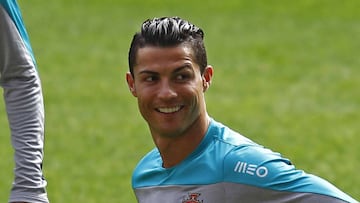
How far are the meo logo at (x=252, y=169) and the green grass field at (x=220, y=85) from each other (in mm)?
7564

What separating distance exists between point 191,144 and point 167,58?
39cm

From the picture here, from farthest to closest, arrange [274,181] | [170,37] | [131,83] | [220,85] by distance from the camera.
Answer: [220,85], [131,83], [170,37], [274,181]

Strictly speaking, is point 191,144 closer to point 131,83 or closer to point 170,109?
point 170,109

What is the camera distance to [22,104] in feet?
16.0

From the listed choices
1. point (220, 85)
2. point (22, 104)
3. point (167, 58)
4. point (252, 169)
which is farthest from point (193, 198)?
point (220, 85)

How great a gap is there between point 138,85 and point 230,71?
521 inches

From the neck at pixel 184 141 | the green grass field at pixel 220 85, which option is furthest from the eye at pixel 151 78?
the green grass field at pixel 220 85

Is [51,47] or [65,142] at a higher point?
[51,47]

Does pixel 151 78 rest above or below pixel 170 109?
above

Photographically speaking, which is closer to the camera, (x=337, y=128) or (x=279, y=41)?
(x=337, y=128)

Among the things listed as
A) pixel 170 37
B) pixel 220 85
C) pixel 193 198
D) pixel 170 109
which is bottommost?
pixel 193 198

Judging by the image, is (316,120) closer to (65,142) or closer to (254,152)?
(65,142)

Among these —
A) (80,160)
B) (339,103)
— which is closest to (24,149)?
(80,160)

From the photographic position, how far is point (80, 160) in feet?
47.2
